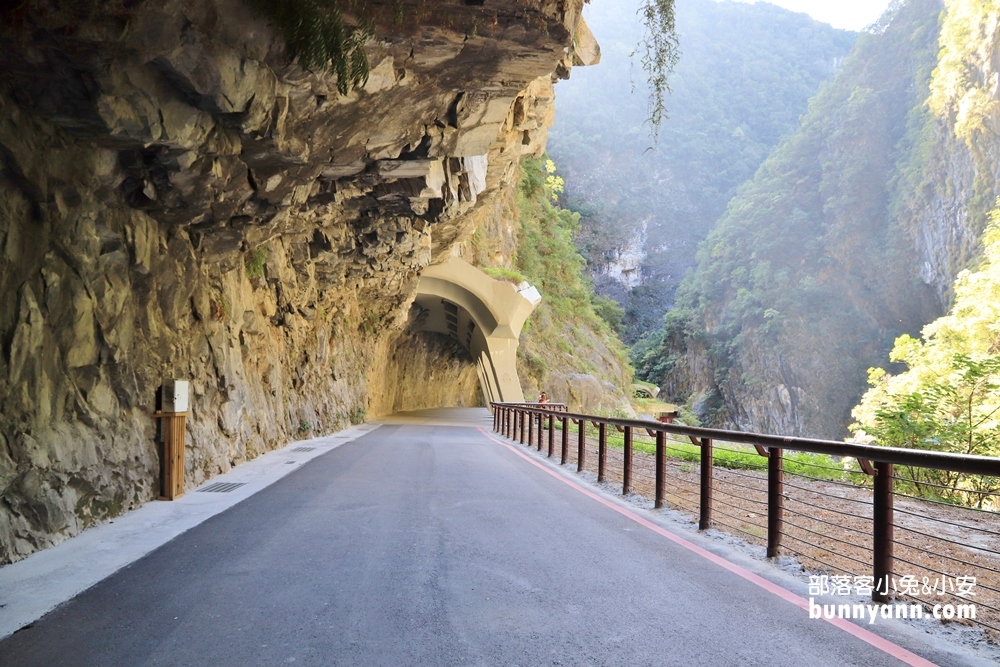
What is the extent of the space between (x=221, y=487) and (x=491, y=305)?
22.3m

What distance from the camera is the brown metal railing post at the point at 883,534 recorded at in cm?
402

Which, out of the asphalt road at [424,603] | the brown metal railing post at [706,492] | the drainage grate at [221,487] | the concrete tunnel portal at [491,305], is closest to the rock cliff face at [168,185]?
the drainage grate at [221,487]

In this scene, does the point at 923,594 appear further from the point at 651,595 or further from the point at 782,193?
the point at 782,193

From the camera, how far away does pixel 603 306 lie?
69562mm

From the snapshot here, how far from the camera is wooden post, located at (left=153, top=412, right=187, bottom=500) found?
7594mm

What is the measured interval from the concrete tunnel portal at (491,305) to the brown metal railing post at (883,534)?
25.7 meters

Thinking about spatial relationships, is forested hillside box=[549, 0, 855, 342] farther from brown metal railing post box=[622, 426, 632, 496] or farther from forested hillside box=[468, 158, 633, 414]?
brown metal railing post box=[622, 426, 632, 496]

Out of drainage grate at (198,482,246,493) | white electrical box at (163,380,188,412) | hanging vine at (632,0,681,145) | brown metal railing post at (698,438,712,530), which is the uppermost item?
hanging vine at (632,0,681,145)

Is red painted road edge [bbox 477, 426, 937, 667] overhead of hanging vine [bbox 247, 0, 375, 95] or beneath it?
beneath

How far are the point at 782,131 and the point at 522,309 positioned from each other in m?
122

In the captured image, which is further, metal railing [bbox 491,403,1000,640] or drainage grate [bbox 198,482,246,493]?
drainage grate [bbox 198,482,246,493]

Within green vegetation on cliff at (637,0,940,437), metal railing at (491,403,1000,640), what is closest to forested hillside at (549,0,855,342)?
green vegetation on cliff at (637,0,940,437)

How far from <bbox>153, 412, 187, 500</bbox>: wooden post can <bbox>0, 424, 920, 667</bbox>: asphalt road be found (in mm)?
1339

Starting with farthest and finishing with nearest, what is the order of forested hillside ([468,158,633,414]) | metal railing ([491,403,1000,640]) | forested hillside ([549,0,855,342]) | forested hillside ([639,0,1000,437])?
forested hillside ([549,0,855,342]) < forested hillside ([639,0,1000,437]) < forested hillside ([468,158,633,414]) < metal railing ([491,403,1000,640])
